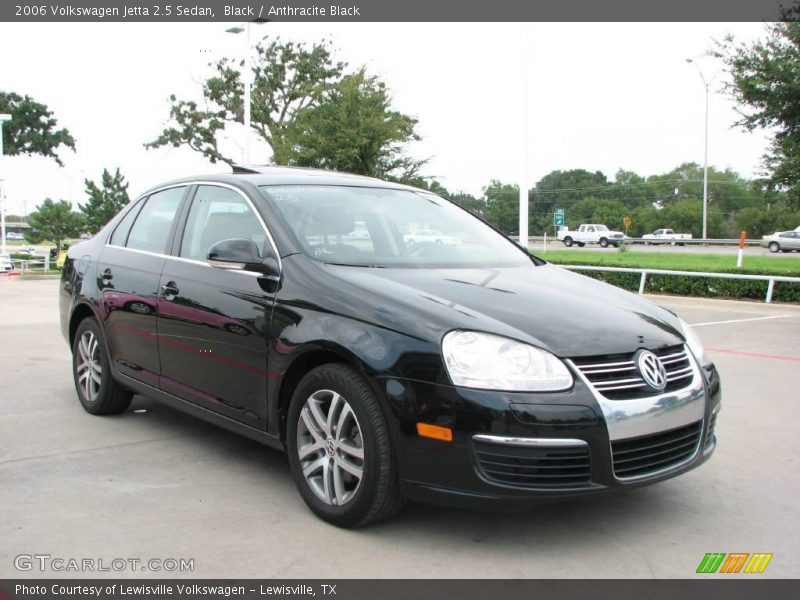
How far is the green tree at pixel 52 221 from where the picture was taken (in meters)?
45.7

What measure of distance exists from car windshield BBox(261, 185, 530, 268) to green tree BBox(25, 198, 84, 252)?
44.9 metres

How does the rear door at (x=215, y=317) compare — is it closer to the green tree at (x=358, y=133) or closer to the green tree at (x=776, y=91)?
the green tree at (x=776, y=91)

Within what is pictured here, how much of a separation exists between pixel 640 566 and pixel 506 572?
0.57m

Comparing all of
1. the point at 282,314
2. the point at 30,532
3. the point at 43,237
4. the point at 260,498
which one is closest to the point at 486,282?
the point at 282,314

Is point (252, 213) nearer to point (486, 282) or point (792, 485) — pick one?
point (486, 282)

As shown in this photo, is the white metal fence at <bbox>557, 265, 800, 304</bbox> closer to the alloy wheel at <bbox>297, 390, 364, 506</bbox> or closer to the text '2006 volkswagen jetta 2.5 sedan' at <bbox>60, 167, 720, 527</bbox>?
the text '2006 volkswagen jetta 2.5 sedan' at <bbox>60, 167, 720, 527</bbox>

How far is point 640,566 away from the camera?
3.32 meters

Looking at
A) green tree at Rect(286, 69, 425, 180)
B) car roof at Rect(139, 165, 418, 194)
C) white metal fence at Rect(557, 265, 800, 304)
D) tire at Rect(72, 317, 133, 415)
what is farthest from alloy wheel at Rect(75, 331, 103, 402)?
green tree at Rect(286, 69, 425, 180)

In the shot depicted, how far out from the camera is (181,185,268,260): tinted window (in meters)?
4.42

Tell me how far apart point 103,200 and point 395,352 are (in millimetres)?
50134

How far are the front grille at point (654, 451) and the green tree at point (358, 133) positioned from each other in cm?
1905

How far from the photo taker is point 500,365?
327cm
